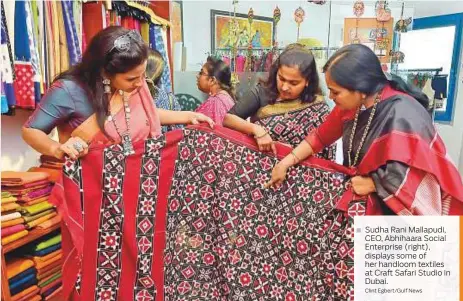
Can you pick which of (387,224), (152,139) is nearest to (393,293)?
(387,224)

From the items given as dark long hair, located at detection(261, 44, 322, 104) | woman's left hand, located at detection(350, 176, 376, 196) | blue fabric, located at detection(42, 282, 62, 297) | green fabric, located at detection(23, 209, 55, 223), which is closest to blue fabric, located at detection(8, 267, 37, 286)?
blue fabric, located at detection(42, 282, 62, 297)

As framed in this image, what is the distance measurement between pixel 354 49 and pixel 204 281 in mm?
886

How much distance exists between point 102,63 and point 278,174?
0.68 meters

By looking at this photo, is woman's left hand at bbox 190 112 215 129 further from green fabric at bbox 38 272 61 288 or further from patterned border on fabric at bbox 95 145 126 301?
green fabric at bbox 38 272 61 288

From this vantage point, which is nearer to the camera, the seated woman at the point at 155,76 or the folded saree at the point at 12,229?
the folded saree at the point at 12,229

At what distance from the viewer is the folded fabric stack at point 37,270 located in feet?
5.25

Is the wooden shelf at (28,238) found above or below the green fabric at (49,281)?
above

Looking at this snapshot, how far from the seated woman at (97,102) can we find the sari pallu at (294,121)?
0.35 metres

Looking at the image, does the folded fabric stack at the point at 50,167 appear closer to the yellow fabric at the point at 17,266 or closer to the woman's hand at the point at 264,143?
the yellow fabric at the point at 17,266

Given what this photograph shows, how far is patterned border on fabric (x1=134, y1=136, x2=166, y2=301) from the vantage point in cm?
120

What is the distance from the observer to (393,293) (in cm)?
94

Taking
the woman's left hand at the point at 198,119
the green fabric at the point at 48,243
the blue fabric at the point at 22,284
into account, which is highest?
the woman's left hand at the point at 198,119

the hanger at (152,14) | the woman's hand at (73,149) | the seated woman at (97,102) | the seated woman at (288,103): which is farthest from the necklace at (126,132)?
the hanger at (152,14)

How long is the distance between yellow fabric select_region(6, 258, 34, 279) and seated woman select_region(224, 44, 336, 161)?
110 cm
